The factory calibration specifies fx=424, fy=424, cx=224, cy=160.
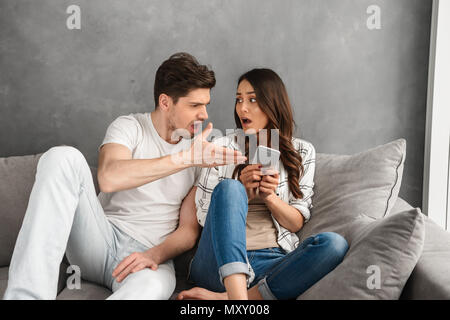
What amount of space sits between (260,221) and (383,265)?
0.56 metres

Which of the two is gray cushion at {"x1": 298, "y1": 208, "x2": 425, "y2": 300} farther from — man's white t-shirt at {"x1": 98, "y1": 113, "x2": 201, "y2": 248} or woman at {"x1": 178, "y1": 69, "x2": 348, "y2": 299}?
man's white t-shirt at {"x1": 98, "y1": 113, "x2": 201, "y2": 248}

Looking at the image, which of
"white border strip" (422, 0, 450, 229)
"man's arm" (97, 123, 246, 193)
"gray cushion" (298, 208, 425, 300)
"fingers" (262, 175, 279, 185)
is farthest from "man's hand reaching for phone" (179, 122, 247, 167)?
"white border strip" (422, 0, 450, 229)

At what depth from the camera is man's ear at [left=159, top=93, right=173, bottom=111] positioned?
1728mm

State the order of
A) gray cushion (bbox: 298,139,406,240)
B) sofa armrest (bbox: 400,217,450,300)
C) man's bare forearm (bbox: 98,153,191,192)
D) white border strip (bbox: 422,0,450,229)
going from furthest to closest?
white border strip (bbox: 422,0,450,229), gray cushion (bbox: 298,139,406,240), man's bare forearm (bbox: 98,153,191,192), sofa armrest (bbox: 400,217,450,300)

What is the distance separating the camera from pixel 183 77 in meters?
1.69

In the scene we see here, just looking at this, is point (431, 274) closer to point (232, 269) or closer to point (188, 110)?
point (232, 269)

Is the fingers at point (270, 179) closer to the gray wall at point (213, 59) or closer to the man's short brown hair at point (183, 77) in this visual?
the man's short brown hair at point (183, 77)

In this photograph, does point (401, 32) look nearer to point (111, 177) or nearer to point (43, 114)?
point (111, 177)

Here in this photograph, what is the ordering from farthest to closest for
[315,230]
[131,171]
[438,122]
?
1. [438,122]
2. [315,230]
3. [131,171]

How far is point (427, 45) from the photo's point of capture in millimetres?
2178

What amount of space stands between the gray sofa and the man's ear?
45cm

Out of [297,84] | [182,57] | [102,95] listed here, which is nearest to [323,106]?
[297,84]

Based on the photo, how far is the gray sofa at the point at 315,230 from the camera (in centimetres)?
116

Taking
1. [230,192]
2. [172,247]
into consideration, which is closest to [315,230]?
[230,192]
